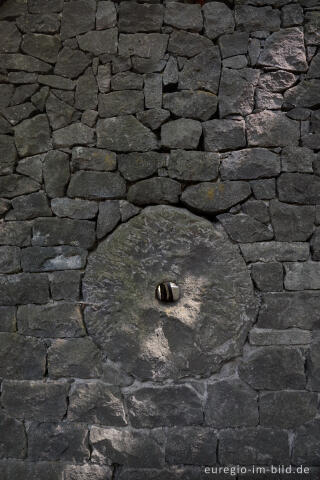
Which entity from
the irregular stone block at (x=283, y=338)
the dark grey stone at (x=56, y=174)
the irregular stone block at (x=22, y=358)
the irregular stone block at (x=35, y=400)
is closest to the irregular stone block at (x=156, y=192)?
the dark grey stone at (x=56, y=174)

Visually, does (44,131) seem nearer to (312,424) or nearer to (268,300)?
(268,300)

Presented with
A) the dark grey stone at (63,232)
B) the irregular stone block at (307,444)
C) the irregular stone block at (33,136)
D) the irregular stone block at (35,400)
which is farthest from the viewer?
the irregular stone block at (33,136)

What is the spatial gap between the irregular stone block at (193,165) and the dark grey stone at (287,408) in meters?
1.31

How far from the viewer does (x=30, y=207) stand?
267cm

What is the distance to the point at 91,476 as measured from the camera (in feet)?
8.03

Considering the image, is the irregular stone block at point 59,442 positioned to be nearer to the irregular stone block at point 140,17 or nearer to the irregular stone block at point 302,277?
the irregular stone block at point 302,277

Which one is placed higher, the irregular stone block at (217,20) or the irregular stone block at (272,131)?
the irregular stone block at (217,20)

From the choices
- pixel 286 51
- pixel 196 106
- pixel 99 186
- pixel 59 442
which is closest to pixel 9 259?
pixel 99 186

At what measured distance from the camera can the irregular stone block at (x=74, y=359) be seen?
2.52 metres

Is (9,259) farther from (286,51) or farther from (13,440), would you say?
(286,51)

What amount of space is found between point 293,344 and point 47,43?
2.37 m

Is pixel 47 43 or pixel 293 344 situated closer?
pixel 293 344

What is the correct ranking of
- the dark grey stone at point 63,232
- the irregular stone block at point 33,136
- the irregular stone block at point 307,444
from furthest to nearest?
the irregular stone block at point 33,136 → the dark grey stone at point 63,232 → the irregular stone block at point 307,444

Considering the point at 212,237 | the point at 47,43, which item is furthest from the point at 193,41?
the point at 212,237
